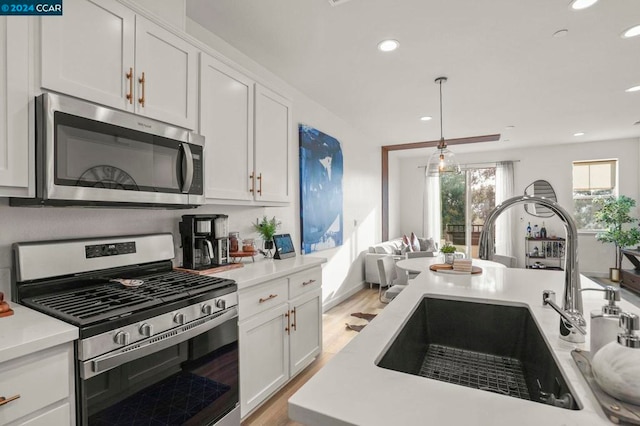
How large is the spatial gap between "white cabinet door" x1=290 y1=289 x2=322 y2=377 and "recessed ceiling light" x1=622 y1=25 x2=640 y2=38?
298 centimetres

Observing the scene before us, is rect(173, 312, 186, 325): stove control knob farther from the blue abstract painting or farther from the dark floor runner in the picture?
the blue abstract painting

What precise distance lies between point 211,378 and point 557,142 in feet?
23.5

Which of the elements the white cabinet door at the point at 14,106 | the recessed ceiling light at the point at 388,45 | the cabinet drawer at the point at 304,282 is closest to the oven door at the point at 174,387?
the cabinet drawer at the point at 304,282

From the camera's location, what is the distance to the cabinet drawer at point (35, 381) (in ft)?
3.15

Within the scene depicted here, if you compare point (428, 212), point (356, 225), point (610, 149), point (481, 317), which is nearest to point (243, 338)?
point (481, 317)

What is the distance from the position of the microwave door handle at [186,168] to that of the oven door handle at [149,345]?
0.71 meters

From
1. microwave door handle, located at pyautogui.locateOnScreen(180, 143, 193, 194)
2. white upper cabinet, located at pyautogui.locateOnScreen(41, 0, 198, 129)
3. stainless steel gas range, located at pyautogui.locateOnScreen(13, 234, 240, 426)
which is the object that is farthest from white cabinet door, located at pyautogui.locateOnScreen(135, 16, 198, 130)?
stainless steel gas range, located at pyautogui.locateOnScreen(13, 234, 240, 426)

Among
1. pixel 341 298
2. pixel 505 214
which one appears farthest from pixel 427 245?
pixel 341 298

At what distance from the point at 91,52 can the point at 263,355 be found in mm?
1812

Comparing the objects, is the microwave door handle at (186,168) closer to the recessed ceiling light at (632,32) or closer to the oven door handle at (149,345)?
the oven door handle at (149,345)

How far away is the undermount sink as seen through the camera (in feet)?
3.22

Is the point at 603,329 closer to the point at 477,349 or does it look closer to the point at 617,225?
the point at 477,349

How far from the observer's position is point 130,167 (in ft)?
Result: 5.18

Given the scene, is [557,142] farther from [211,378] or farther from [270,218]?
[211,378]
